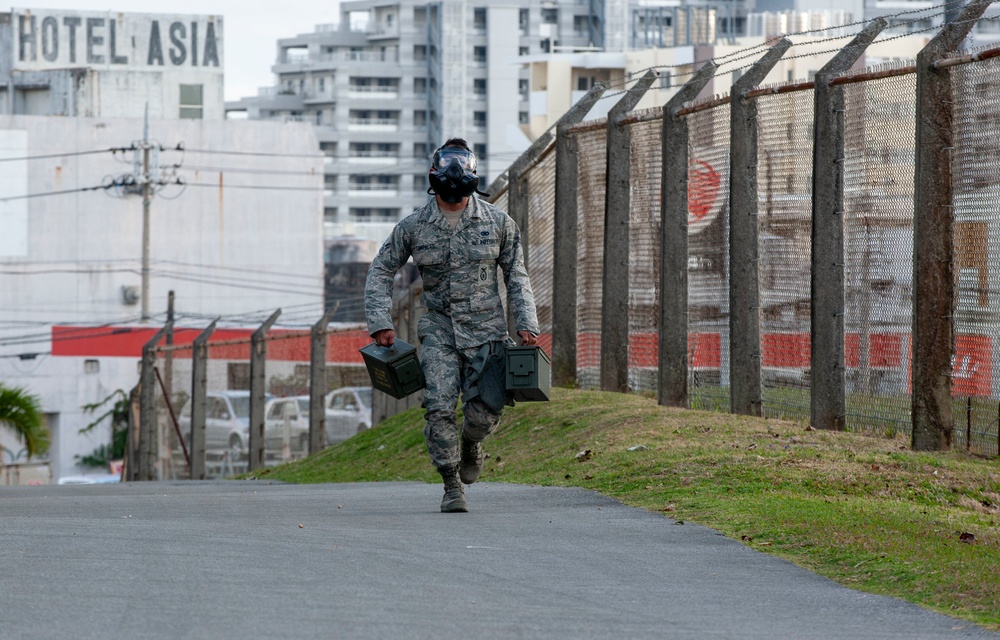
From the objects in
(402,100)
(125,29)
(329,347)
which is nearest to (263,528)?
(329,347)

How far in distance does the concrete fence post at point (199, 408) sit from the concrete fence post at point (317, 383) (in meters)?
1.60

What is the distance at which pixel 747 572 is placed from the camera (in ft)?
21.0

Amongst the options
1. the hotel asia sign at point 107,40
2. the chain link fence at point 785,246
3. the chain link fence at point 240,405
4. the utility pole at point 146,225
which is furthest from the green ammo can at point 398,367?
the hotel asia sign at point 107,40

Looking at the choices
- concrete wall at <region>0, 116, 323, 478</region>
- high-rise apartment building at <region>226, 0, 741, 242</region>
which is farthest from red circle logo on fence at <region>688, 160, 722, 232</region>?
high-rise apartment building at <region>226, 0, 741, 242</region>

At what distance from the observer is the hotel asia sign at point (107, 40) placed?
232 feet

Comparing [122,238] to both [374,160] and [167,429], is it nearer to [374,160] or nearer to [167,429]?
[167,429]

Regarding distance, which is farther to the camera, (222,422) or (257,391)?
(222,422)

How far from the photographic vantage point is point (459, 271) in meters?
8.63

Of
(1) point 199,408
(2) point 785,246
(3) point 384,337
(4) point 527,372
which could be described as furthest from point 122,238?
(4) point 527,372

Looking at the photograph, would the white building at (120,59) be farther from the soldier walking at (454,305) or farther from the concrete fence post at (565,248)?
the soldier walking at (454,305)

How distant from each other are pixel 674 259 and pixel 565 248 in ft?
7.47

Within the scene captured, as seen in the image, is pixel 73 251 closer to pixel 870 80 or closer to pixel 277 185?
pixel 277 185

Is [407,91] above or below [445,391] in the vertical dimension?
above

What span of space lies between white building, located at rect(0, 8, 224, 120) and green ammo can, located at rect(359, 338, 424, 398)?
206ft
